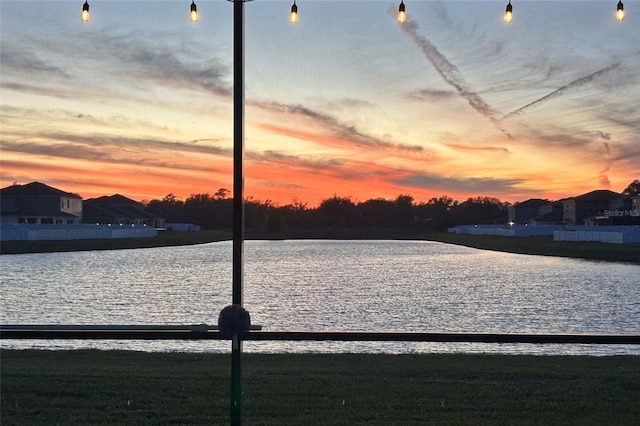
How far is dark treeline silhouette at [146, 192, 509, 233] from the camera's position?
371ft

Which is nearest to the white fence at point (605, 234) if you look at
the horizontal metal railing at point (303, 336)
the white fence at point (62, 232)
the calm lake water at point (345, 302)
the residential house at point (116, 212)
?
the calm lake water at point (345, 302)

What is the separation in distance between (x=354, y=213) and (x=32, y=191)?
46.6 metres

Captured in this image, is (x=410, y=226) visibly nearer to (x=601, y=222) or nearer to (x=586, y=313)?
(x=601, y=222)

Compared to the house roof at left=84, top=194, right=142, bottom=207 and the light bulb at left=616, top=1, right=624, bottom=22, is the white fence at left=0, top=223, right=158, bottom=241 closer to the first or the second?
the house roof at left=84, top=194, right=142, bottom=207

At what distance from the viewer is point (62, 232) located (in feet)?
228

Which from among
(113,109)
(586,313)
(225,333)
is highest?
(113,109)

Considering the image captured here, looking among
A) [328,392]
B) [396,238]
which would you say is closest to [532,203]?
[396,238]

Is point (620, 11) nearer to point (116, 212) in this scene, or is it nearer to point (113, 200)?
point (116, 212)

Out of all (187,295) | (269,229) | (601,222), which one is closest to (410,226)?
(269,229)

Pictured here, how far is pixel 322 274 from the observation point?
35062 mm

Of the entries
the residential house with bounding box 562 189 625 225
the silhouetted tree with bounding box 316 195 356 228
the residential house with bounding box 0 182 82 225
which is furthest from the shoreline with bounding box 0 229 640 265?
the residential house with bounding box 0 182 82 225

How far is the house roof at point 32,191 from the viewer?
88188mm

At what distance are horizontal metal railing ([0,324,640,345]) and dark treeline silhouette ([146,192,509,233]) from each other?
10315 centimetres

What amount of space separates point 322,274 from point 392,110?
50.0 feet
